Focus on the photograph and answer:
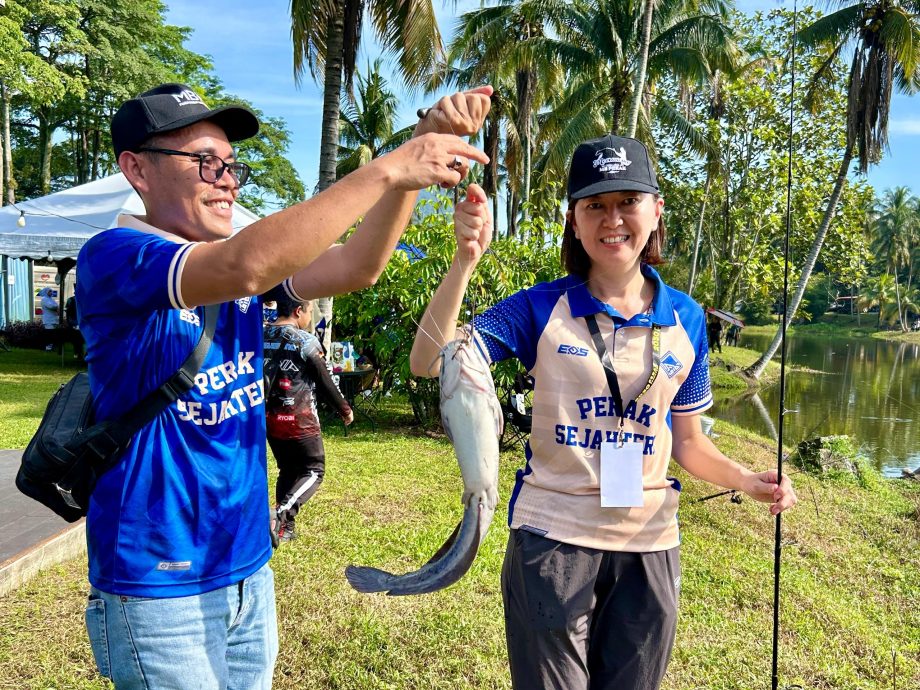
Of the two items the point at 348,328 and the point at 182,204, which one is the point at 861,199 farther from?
the point at 182,204

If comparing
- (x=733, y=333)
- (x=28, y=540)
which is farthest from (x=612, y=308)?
(x=733, y=333)

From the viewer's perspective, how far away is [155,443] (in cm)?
151

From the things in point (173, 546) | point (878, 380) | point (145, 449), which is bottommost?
point (878, 380)

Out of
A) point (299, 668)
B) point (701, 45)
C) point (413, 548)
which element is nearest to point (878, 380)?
point (701, 45)

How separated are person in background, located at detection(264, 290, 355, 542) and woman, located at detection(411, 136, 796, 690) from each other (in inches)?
121

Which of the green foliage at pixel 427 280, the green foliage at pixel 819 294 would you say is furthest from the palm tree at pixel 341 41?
the green foliage at pixel 819 294

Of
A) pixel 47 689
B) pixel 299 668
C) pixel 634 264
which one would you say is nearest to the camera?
pixel 634 264

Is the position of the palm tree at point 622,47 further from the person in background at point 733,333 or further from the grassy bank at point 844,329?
the grassy bank at point 844,329

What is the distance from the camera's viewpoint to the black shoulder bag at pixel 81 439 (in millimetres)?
1473

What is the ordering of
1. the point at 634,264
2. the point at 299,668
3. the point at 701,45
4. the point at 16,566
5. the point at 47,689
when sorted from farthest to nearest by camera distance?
the point at 701,45
the point at 16,566
the point at 299,668
the point at 47,689
the point at 634,264

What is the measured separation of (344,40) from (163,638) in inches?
373

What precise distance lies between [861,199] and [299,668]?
28.4 meters

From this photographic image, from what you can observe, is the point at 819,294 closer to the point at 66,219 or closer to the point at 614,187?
the point at 66,219

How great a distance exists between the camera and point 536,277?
842 cm
